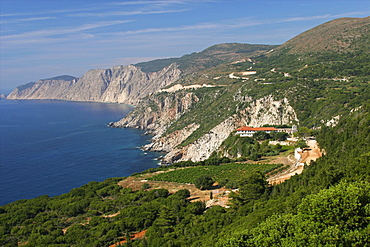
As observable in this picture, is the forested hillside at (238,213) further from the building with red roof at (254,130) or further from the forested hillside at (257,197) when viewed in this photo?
the building with red roof at (254,130)

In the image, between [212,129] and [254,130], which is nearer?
[254,130]

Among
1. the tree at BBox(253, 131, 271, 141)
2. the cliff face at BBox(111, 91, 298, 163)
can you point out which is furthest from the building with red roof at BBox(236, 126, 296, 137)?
the cliff face at BBox(111, 91, 298, 163)

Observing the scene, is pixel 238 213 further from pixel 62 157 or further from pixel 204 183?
pixel 62 157

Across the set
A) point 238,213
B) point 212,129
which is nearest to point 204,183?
point 238,213

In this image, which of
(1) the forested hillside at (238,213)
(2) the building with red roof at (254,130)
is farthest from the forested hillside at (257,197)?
(2) the building with red roof at (254,130)

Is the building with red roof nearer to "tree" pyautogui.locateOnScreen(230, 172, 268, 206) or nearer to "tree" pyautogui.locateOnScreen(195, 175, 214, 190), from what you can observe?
"tree" pyautogui.locateOnScreen(195, 175, 214, 190)

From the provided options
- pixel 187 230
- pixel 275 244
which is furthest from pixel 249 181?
pixel 275 244
